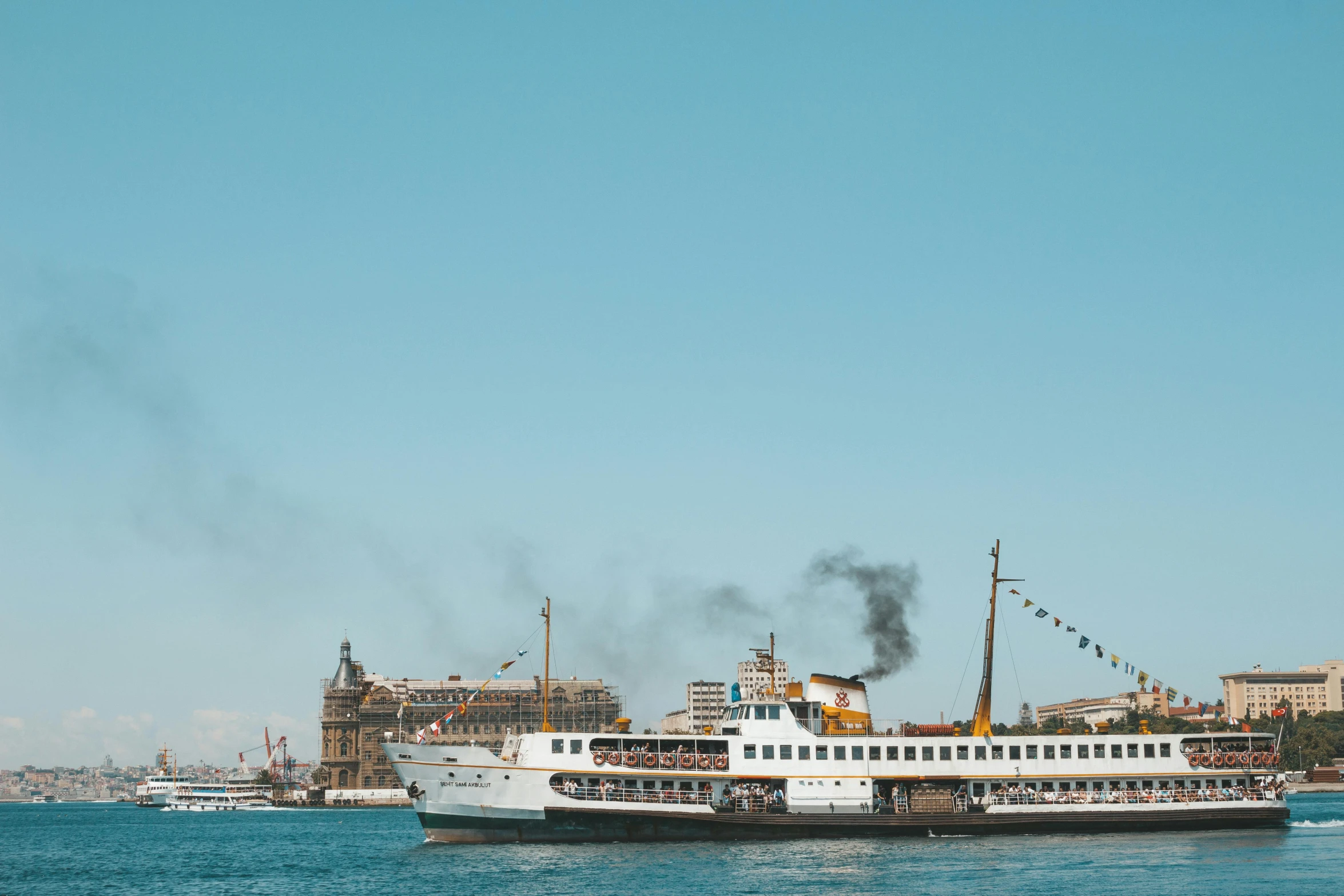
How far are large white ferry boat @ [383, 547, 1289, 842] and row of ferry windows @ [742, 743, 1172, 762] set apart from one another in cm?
6

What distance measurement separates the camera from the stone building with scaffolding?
575 ft

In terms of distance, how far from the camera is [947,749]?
58562mm

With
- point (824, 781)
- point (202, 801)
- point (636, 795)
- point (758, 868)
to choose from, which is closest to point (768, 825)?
point (824, 781)

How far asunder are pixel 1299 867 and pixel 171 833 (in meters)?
80.0

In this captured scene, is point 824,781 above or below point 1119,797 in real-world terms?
above

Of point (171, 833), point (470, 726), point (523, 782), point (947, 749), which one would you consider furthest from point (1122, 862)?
point (470, 726)

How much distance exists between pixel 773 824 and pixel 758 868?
8.06 meters

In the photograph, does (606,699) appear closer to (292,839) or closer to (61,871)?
(292,839)

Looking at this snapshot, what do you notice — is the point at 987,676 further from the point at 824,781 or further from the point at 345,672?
the point at 345,672

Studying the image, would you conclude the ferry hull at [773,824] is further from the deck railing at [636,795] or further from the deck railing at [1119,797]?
the deck railing at [636,795]

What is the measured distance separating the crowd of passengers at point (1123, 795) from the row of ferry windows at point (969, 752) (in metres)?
1.53

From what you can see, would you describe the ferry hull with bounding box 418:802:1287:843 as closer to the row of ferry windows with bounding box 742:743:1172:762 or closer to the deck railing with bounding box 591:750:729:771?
the deck railing with bounding box 591:750:729:771

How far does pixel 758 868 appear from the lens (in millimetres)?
48094

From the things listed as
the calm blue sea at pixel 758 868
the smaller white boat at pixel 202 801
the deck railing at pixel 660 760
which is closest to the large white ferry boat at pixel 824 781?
the deck railing at pixel 660 760
